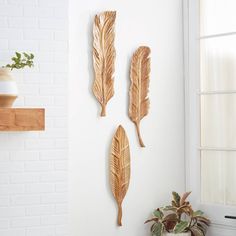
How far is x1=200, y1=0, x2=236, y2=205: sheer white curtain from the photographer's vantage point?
371 cm

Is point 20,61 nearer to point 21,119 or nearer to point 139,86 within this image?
point 21,119

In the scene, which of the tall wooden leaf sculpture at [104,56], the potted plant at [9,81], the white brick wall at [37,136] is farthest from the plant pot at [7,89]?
the tall wooden leaf sculpture at [104,56]

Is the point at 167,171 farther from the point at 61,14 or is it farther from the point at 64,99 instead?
the point at 61,14

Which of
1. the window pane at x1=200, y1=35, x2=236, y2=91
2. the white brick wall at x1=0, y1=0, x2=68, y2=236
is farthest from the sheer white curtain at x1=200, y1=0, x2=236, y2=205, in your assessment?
the white brick wall at x1=0, y1=0, x2=68, y2=236

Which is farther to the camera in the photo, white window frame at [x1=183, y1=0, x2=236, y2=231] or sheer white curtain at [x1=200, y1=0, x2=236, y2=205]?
white window frame at [x1=183, y1=0, x2=236, y2=231]

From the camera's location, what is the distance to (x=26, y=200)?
335cm

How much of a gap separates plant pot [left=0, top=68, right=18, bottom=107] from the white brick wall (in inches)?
7.4

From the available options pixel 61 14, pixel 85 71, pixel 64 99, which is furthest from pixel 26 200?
pixel 61 14

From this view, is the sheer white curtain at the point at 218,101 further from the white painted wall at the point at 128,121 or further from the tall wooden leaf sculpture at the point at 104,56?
the tall wooden leaf sculpture at the point at 104,56

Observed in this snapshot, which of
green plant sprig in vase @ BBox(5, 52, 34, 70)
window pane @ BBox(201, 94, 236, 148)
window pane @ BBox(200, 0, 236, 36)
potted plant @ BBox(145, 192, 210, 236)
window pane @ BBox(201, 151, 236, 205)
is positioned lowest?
potted plant @ BBox(145, 192, 210, 236)

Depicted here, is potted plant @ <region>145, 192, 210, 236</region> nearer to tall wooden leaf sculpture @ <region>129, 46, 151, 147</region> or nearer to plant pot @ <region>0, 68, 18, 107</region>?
tall wooden leaf sculpture @ <region>129, 46, 151, 147</region>

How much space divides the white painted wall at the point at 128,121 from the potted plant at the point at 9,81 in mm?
416

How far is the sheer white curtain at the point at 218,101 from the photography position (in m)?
3.71

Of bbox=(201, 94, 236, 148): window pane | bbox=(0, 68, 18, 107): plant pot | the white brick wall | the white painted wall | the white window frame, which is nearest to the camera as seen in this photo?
bbox=(0, 68, 18, 107): plant pot
